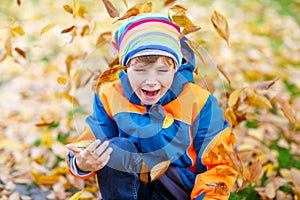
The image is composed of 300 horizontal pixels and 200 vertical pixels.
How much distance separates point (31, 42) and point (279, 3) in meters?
2.09

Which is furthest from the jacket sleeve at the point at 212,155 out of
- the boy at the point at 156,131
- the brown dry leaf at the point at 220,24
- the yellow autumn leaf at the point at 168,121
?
the brown dry leaf at the point at 220,24

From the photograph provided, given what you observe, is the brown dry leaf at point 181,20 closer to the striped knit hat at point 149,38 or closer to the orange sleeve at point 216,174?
the striped knit hat at point 149,38

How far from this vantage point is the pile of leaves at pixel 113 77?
1.78m

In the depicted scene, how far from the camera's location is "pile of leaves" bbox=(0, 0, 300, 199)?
1781 millimetres

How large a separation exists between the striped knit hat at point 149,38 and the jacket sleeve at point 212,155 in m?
0.20

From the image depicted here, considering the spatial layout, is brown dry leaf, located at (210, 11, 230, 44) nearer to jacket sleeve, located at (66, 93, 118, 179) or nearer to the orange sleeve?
the orange sleeve

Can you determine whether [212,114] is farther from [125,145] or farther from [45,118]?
[45,118]

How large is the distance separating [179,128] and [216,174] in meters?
0.18

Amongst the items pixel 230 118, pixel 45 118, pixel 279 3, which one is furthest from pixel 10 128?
pixel 279 3

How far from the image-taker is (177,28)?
1510 mm

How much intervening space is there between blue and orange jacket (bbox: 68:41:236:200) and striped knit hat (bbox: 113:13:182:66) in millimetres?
113

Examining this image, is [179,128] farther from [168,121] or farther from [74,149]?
[74,149]

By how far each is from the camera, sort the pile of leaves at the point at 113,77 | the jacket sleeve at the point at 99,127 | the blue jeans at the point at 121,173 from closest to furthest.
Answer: the blue jeans at the point at 121,173, the jacket sleeve at the point at 99,127, the pile of leaves at the point at 113,77

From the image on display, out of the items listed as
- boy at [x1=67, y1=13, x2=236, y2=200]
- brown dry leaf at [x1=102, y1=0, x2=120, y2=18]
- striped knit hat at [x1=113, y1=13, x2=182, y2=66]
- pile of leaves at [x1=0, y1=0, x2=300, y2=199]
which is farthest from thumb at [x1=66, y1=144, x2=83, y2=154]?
brown dry leaf at [x1=102, y1=0, x2=120, y2=18]
